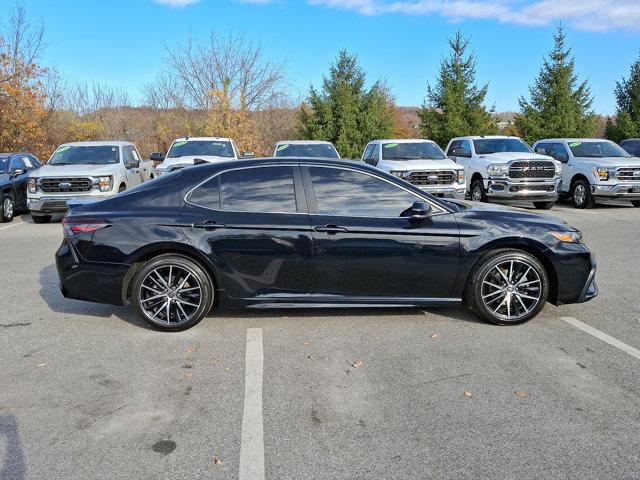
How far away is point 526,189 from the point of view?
13445mm

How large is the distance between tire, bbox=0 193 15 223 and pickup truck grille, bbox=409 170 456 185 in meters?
9.63

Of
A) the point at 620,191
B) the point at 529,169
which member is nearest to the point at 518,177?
the point at 529,169

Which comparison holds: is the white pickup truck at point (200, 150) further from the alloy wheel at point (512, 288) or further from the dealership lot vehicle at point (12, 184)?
the alloy wheel at point (512, 288)

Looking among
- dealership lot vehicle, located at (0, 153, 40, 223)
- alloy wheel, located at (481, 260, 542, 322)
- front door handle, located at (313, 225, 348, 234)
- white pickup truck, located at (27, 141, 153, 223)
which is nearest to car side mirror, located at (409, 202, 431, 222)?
front door handle, located at (313, 225, 348, 234)

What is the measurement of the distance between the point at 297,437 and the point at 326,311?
2.35 meters

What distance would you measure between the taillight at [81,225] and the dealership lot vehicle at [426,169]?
851 cm

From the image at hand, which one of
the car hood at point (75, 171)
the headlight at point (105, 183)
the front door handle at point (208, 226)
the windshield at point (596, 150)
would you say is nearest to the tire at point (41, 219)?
the car hood at point (75, 171)

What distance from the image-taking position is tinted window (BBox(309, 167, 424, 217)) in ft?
16.0

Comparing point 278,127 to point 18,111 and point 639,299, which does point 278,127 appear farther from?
point 639,299

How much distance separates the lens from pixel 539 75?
32.2 m

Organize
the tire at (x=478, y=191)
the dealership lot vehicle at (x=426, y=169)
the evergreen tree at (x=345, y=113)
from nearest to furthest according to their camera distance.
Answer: the dealership lot vehicle at (x=426, y=169) → the tire at (x=478, y=191) → the evergreen tree at (x=345, y=113)

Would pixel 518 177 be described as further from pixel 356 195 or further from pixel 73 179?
pixel 73 179

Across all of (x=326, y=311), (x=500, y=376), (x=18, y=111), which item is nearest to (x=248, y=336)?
(x=326, y=311)

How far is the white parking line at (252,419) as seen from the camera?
2832 mm
